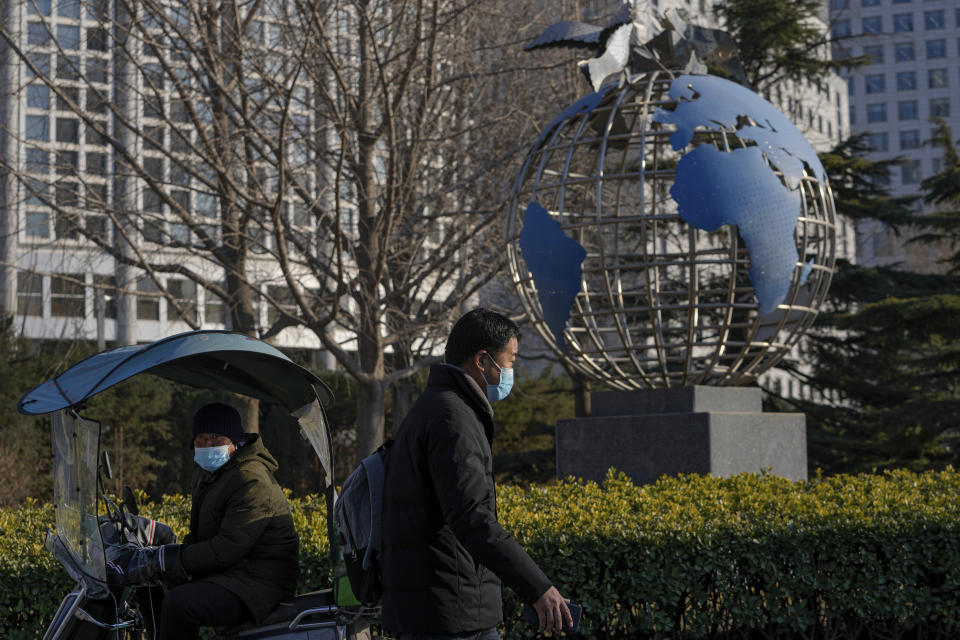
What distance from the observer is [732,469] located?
8.09 m

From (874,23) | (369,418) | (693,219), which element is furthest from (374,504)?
(874,23)

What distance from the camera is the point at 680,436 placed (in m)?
8.07

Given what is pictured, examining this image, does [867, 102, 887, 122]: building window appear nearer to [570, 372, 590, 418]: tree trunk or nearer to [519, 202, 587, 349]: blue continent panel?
[570, 372, 590, 418]: tree trunk

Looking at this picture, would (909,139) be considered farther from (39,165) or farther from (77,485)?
(77,485)

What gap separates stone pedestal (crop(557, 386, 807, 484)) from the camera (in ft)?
26.3

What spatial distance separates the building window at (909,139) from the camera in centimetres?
9219

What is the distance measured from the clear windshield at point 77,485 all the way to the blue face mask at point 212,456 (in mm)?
417

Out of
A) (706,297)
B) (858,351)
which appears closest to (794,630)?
(706,297)

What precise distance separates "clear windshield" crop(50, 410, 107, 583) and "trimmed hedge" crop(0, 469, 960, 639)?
4.38 ft

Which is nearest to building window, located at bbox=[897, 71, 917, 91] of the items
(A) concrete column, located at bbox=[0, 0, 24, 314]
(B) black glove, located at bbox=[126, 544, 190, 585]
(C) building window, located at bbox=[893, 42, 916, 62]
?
(C) building window, located at bbox=[893, 42, 916, 62]

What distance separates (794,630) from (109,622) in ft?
11.6

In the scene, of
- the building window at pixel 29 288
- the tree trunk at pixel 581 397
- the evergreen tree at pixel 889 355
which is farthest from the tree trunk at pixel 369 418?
the evergreen tree at pixel 889 355

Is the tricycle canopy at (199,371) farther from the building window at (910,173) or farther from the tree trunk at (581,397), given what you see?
the building window at (910,173)

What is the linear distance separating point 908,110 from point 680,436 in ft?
310
